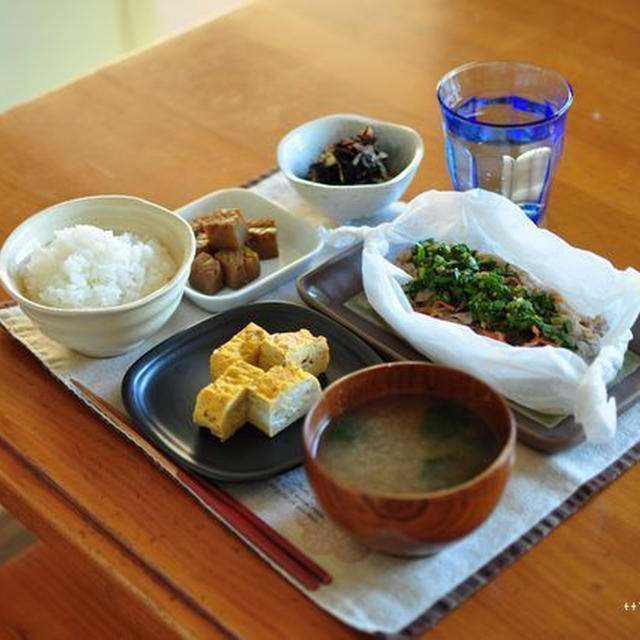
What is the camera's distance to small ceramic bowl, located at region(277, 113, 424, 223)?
4.45ft

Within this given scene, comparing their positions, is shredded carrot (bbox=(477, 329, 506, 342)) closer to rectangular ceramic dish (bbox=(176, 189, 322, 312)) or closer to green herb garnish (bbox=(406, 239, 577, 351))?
green herb garnish (bbox=(406, 239, 577, 351))

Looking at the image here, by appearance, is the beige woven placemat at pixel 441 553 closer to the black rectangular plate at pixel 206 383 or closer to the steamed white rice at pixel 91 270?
the black rectangular plate at pixel 206 383

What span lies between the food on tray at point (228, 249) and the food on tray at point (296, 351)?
0.17 metres

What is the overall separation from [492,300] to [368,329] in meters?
0.15

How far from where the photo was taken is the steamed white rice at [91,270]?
1.17 metres

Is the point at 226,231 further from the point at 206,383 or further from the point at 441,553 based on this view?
the point at 441,553

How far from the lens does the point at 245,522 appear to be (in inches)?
38.7

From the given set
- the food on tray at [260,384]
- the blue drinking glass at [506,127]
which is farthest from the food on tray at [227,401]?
the blue drinking glass at [506,127]

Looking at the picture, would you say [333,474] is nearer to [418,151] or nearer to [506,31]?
[418,151]

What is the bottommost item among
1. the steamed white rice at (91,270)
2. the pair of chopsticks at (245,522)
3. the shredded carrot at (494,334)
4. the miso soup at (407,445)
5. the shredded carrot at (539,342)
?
the pair of chopsticks at (245,522)

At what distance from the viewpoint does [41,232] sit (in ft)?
4.13

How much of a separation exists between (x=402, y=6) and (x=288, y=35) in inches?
9.0

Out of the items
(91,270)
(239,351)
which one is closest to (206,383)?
(239,351)

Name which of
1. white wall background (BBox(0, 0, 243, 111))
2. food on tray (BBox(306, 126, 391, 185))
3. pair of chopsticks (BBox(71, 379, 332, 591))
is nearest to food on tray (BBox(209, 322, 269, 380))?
pair of chopsticks (BBox(71, 379, 332, 591))
